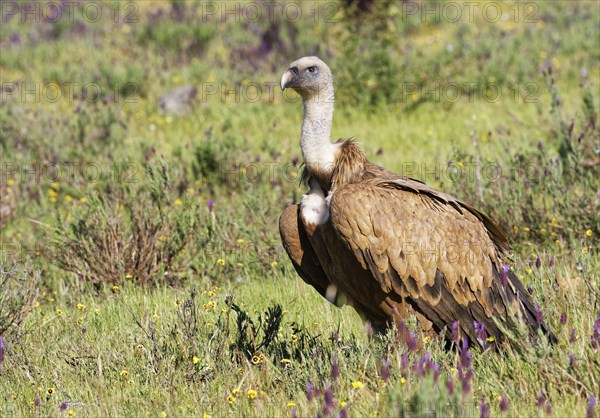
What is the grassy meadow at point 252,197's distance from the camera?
12.9ft

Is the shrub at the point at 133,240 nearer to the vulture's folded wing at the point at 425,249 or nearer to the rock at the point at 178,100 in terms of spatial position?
the vulture's folded wing at the point at 425,249

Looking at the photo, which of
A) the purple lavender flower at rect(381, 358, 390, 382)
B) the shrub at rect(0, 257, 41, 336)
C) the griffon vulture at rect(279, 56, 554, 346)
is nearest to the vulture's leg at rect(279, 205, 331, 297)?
the griffon vulture at rect(279, 56, 554, 346)

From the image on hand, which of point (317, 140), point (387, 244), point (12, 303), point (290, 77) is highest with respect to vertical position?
point (290, 77)

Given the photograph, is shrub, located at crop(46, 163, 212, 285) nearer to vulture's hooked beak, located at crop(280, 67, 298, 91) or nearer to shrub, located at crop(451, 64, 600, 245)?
vulture's hooked beak, located at crop(280, 67, 298, 91)

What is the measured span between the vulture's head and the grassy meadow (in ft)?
4.33

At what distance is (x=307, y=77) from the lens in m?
4.93

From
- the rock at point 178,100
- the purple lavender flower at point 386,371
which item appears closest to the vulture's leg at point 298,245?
the purple lavender flower at point 386,371

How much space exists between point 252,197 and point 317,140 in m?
2.01

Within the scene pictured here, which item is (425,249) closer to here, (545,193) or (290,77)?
(290,77)

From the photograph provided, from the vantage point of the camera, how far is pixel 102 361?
450 centimetres

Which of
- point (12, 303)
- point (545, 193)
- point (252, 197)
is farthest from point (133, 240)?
point (545, 193)

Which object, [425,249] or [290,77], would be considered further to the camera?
[290,77]

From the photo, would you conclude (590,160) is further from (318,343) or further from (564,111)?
(318,343)

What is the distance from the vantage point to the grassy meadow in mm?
3936
